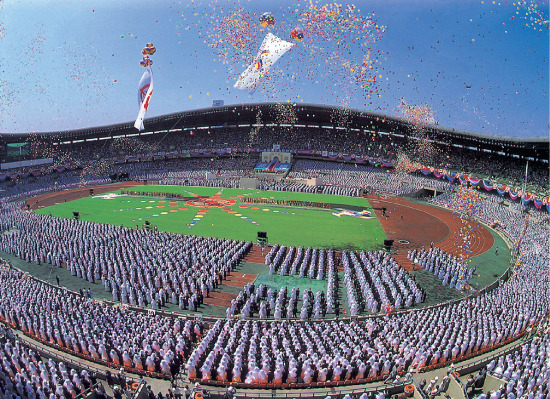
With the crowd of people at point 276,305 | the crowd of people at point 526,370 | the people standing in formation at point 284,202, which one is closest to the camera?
the crowd of people at point 526,370

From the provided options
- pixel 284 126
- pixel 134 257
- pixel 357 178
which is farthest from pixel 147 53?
pixel 284 126

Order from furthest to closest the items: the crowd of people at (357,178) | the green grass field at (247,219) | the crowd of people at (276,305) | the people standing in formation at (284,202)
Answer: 1. the crowd of people at (357,178)
2. the people standing in formation at (284,202)
3. the green grass field at (247,219)
4. the crowd of people at (276,305)

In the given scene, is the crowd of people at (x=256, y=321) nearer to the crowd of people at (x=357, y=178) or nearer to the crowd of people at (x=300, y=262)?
the crowd of people at (x=300, y=262)

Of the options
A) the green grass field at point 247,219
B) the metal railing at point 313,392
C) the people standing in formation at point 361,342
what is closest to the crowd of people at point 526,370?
the people standing in formation at point 361,342

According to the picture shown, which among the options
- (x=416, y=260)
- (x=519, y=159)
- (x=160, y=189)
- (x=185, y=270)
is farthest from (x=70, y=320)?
(x=519, y=159)

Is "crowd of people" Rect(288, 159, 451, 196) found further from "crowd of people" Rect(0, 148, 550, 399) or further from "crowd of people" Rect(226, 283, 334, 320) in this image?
"crowd of people" Rect(226, 283, 334, 320)

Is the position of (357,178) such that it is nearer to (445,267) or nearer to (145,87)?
(445,267)
